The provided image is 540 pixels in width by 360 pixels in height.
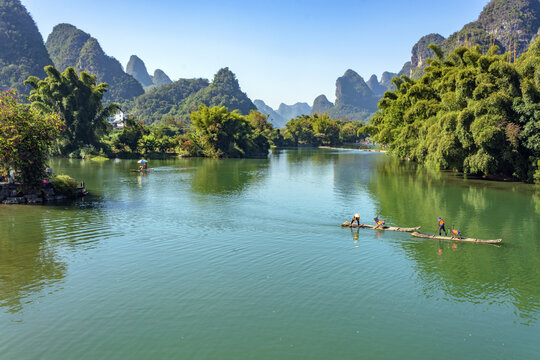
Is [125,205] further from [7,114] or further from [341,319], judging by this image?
[341,319]

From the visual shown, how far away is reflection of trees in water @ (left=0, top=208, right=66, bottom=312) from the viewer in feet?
48.4

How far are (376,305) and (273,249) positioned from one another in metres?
7.58

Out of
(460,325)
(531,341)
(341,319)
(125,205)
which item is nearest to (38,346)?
(341,319)

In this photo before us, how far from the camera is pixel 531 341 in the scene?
38.4ft

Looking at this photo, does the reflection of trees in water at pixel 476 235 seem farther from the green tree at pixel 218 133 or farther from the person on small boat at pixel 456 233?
the green tree at pixel 218 133

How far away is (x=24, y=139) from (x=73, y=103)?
191 feet

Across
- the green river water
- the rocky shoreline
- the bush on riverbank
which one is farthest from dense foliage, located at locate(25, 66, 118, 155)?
the green river water

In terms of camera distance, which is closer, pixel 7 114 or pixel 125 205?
pixel 7 114

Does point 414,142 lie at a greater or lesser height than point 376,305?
greater

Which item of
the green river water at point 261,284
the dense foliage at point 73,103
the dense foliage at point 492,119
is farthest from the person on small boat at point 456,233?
the dense foliage at point 73,103

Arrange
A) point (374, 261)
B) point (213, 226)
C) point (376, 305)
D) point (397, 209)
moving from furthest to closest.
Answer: point (397, 209), point (213, 226), point (374, 261), point (376, 305)

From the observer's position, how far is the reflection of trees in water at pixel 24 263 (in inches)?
581

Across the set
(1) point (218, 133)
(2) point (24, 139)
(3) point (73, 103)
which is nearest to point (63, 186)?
(2) point (24, 139)

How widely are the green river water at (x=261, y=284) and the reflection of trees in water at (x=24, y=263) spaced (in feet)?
0.31
